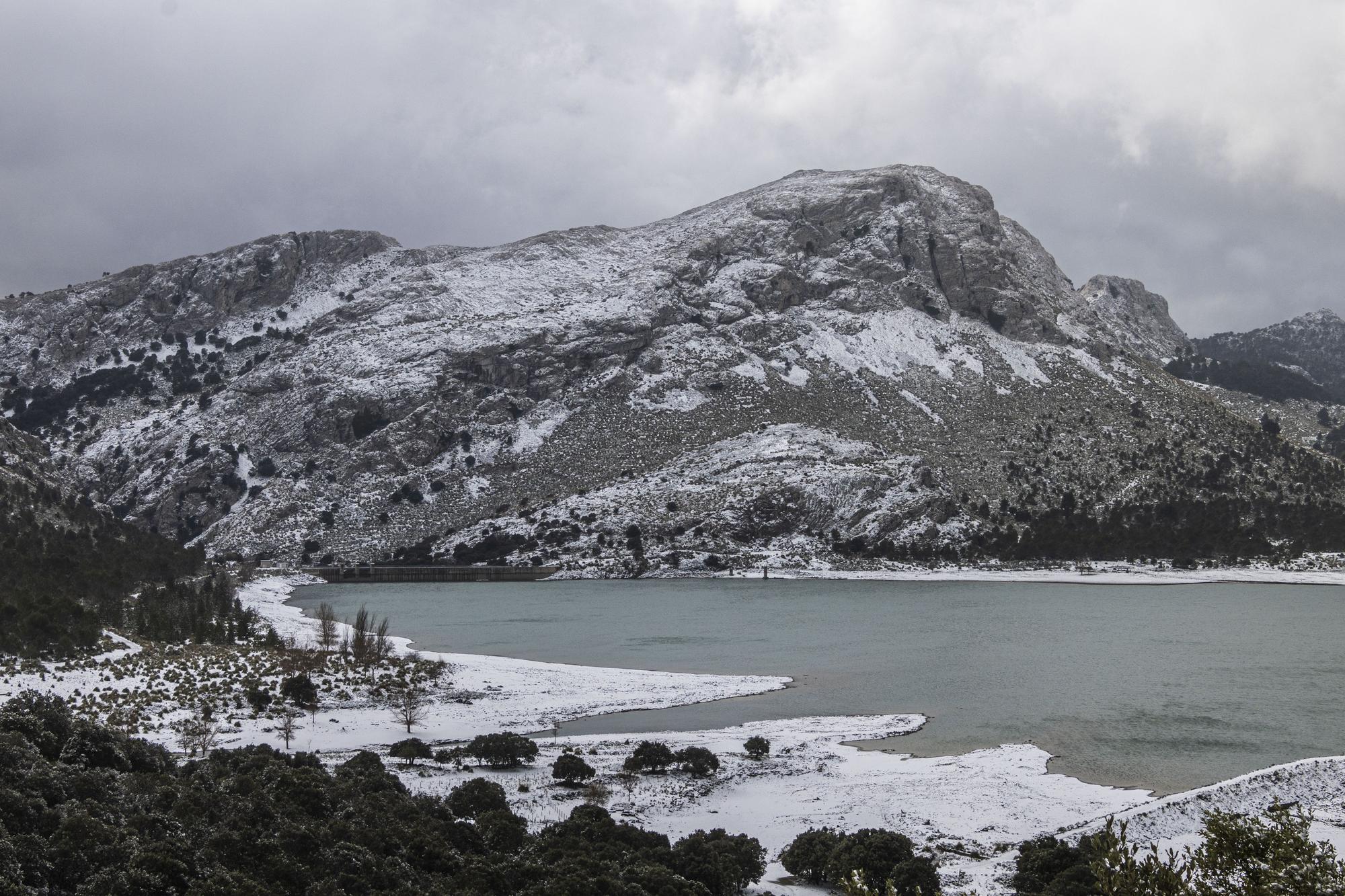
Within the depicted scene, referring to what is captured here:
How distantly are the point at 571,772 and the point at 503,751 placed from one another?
333cm

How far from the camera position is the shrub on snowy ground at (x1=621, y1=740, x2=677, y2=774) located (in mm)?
29891

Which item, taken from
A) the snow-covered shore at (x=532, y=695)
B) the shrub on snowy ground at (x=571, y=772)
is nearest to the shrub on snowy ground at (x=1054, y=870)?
the shrub on snowy ground at (x=571, y=772)

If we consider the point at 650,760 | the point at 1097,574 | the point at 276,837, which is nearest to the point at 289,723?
the point at 650,760

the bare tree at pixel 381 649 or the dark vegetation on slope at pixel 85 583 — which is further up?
the dark vegetation on slope at pixel 85 583

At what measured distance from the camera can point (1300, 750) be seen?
3228 cm

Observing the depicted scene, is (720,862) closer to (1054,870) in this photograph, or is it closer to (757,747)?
(1054,870)

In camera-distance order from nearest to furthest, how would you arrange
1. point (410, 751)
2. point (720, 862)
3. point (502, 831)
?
point (720, 862) → point (502, 831) → point (410, 751)

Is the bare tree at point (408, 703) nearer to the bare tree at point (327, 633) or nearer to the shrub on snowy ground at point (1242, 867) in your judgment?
the bare tree at point (327, 633)

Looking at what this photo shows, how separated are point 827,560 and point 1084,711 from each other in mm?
104596

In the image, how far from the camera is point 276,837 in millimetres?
18469

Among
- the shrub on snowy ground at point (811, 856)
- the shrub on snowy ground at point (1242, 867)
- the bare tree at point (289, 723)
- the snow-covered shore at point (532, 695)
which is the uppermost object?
the shrub on snowy ground at point (1242, 867)

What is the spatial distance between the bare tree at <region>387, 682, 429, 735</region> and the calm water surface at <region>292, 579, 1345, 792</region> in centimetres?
605

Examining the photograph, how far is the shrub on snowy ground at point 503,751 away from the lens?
3088 cm

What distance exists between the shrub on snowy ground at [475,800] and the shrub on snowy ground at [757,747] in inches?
384
